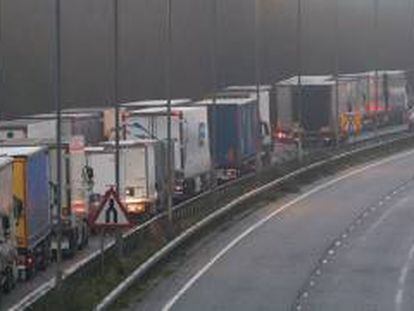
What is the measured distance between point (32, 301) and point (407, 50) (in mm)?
114499

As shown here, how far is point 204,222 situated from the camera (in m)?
42.9

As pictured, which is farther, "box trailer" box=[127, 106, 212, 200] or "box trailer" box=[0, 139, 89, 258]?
"box trailer" box=[127, 106, 212, 200]

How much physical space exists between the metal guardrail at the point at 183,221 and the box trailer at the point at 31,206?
1152 millimetres

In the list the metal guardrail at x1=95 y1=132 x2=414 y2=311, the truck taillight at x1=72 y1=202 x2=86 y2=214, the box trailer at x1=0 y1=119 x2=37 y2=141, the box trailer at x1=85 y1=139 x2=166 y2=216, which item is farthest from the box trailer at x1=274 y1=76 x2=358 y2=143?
the truck taillight at x1=72 y1=202 x2=86 y2=214

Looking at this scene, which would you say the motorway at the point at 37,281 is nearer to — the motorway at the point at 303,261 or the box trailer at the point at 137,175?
the motorway at the point at 303,261

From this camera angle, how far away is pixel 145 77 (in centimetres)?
8562

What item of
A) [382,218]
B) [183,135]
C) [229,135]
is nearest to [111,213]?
[382,218]

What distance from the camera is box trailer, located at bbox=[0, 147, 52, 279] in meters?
32.6

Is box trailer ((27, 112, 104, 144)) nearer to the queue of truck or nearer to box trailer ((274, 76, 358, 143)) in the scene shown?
the queue of truck

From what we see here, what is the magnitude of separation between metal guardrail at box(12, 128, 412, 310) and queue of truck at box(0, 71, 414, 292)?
1.07 m

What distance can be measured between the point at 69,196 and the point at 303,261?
649 centimetres

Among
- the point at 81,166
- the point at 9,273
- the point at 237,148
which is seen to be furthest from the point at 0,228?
the point at 237,148

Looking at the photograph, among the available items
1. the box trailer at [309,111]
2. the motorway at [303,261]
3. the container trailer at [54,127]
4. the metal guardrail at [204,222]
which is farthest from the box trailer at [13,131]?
the box trailer at [309,111]

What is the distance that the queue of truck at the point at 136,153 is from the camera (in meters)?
32.8
